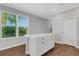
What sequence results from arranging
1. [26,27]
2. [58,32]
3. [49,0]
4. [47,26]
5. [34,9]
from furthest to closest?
1. [58,32]
2. [26,27]
3. [47,26]
4. [34,9]
5. [49,0]

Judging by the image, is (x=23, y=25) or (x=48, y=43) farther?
(x=48, y=43)

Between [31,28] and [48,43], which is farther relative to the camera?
[48,43]

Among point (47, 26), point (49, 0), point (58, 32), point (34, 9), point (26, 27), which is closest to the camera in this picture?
point (49, 0)

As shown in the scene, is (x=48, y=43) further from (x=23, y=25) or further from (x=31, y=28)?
(x=23, y=25)

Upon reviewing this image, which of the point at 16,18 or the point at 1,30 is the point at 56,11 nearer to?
the point at 16,18

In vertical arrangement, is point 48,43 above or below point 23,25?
below

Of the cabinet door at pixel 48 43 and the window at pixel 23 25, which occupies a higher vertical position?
the window at pixel 23 25

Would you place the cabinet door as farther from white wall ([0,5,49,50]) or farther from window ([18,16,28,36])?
window ([18,16,28,36])

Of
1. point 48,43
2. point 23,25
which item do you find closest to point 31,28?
point 23,25

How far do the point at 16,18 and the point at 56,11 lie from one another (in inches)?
49.6

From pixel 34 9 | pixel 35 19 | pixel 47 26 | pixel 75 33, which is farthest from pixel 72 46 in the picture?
pixel 34 9

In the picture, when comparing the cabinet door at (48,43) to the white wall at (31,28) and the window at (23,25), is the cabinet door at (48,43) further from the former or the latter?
the window at (23,25)

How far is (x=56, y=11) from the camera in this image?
78.2 inches

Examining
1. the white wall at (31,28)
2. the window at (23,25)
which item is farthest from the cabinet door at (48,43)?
the window at (23,25)
